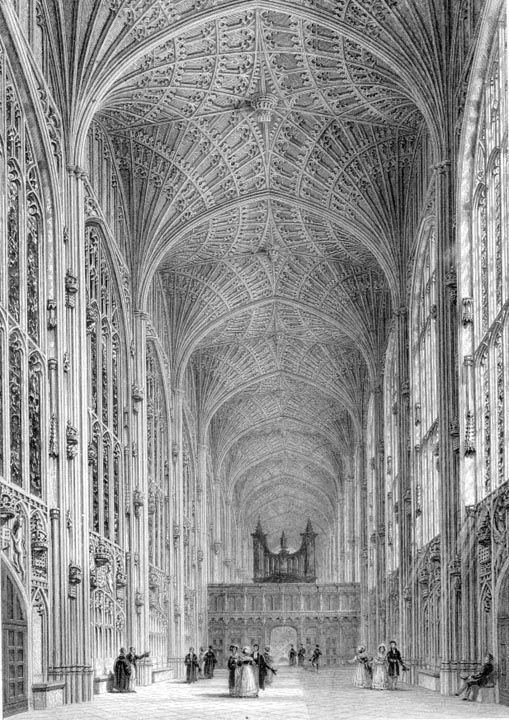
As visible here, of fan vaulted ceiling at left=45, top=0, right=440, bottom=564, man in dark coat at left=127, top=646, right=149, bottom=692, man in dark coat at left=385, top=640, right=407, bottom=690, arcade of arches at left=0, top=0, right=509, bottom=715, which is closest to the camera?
arcade of arches at left=0, top=0, right=509, bottom=715

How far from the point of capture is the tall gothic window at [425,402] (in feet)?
115

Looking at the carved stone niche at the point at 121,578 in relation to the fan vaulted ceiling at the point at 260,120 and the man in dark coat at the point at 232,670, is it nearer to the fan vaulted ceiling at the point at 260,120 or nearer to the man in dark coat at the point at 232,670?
the man in dark coat at the point at 232,670

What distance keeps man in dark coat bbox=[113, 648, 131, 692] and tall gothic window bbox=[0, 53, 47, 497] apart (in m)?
9.32

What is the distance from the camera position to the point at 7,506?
22.3 metres

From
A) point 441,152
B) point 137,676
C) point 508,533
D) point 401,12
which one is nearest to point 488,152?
point 441,152

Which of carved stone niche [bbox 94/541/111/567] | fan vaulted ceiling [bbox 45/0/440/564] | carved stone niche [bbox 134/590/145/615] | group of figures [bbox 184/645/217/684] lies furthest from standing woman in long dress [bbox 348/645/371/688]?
fan vaulted ceiling [bbox 45/0/440/564]

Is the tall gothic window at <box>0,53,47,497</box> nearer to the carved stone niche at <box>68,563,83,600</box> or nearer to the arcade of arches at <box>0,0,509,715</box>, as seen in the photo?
the arcade of arches at <box>0,0,509,715</box>

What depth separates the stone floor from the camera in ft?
69.3

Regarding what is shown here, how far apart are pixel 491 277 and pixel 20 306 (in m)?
11.4

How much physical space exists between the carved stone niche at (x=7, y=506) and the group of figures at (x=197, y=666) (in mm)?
20223

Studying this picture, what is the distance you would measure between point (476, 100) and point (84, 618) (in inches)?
672

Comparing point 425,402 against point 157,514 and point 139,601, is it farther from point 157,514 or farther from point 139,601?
point 157,514

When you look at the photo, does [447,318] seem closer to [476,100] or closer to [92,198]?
[476,100]

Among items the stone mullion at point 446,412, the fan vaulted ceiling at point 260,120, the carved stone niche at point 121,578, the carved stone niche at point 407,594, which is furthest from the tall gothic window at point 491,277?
the carved stone niche at point 121,578
